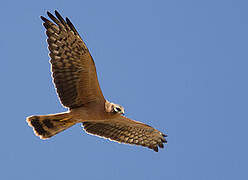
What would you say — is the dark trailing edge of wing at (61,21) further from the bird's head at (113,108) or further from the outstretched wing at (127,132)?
the outstretched wing at (127,132)

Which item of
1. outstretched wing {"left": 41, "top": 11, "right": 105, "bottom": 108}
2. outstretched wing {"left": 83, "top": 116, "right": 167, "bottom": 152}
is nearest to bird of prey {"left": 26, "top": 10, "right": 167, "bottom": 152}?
outstretched wing {"left": 41, "top": 11, "right": 105, "bottom": 108}

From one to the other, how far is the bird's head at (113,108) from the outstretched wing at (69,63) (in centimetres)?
41

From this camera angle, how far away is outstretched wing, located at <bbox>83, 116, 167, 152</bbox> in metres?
11.1

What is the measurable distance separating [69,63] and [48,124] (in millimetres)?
1501

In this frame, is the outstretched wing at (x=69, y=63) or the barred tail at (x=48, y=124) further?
the barred tail at (x=48, y=124)

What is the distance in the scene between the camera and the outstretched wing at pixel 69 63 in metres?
9.77

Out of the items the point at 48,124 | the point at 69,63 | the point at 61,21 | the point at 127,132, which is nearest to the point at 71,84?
the point at 69,63

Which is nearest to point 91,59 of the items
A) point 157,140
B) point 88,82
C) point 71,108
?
point 88,82

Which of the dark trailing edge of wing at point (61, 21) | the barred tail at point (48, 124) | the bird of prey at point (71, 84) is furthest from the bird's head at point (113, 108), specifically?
the dark trailing edge of wing at point (61, 21)

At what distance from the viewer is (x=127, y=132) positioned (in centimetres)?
1156

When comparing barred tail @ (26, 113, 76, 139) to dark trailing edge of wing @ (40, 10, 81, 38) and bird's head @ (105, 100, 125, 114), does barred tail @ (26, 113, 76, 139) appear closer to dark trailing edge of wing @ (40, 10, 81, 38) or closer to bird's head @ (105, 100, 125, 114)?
bird's head @ (105, 100, 125, 114)

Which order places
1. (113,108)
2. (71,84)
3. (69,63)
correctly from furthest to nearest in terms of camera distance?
(71,84)
(69,63)
(113,108)

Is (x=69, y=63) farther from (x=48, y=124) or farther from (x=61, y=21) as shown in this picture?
(x=48, y=124)

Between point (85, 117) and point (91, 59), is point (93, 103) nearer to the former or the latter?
point (85, 117)
